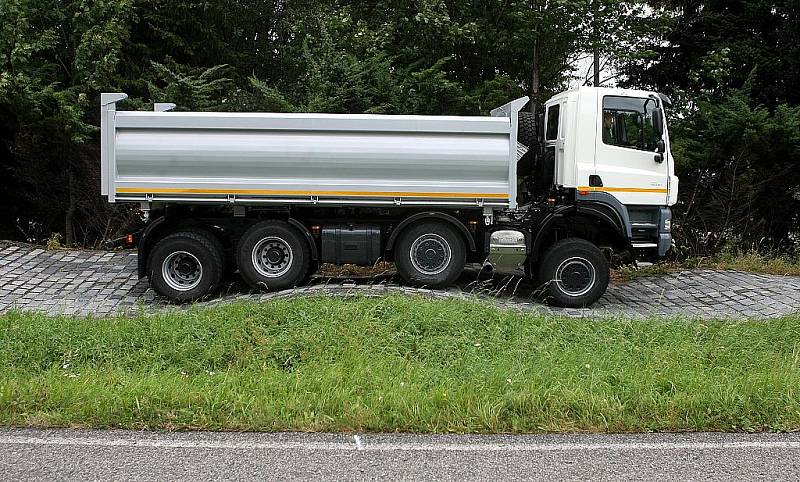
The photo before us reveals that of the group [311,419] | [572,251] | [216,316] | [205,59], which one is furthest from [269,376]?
[205,59]

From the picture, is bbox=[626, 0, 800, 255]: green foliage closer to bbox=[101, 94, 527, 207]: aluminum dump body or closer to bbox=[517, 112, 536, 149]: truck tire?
bbox=[517, 112, 536, 149]: truck tire

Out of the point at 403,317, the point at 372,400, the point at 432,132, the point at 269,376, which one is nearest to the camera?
the point at 372,400

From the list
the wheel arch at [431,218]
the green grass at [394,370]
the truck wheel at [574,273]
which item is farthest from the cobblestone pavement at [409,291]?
the green grass at [394,370]

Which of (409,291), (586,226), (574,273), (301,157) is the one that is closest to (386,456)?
(409,291)

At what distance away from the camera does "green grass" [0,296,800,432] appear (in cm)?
556

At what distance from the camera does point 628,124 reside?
33.3 ft

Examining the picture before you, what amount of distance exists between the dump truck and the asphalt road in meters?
4.81

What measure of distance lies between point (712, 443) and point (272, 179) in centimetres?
610

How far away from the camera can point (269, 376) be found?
638cm

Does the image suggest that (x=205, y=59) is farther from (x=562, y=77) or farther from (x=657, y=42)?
(x=657, y=42)

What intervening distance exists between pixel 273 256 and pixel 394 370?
4.07 metres

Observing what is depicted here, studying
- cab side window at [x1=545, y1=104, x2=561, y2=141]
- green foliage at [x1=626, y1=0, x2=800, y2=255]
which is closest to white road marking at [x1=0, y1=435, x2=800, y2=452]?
cab side window at [x1=545, y1=104, x2=561, y2=141]

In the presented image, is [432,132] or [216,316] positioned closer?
[216,316]

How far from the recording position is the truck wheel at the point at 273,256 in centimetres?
1006
